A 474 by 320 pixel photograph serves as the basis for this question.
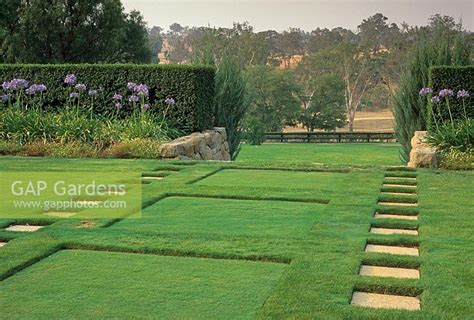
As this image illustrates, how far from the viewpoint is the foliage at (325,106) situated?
41.0 metres

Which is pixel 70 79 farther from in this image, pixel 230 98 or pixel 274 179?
pixel 274 179

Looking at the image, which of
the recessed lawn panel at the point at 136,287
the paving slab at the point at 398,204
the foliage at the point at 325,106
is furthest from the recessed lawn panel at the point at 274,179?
the foliage at the point at 325,106

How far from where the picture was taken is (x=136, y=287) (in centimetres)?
353

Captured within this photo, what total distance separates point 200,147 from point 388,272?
785 cm

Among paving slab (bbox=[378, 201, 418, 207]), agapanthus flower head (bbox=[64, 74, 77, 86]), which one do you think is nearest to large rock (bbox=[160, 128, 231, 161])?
agapanthus flower head (bbox=[64, 74, 77, 86])

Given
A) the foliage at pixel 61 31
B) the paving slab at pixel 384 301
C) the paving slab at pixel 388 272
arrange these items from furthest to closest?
the foliage at pixel 61 31 < the paving slab at pixel 388 272 < the paving slab at pixel 384 301

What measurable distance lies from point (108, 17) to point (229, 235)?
1794 centimetres

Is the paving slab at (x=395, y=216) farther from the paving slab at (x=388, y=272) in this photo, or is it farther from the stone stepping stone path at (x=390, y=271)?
the paving slab at (x=388, y=272)

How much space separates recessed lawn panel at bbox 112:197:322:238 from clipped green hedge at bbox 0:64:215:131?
6205mm

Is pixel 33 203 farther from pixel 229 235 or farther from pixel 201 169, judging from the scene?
pixel 201 169

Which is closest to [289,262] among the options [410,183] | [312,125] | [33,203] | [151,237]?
[151,237]

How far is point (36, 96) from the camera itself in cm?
1298

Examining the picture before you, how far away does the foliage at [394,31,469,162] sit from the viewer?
42.2ft

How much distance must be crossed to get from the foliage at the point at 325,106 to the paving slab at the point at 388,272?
37.2 metres
